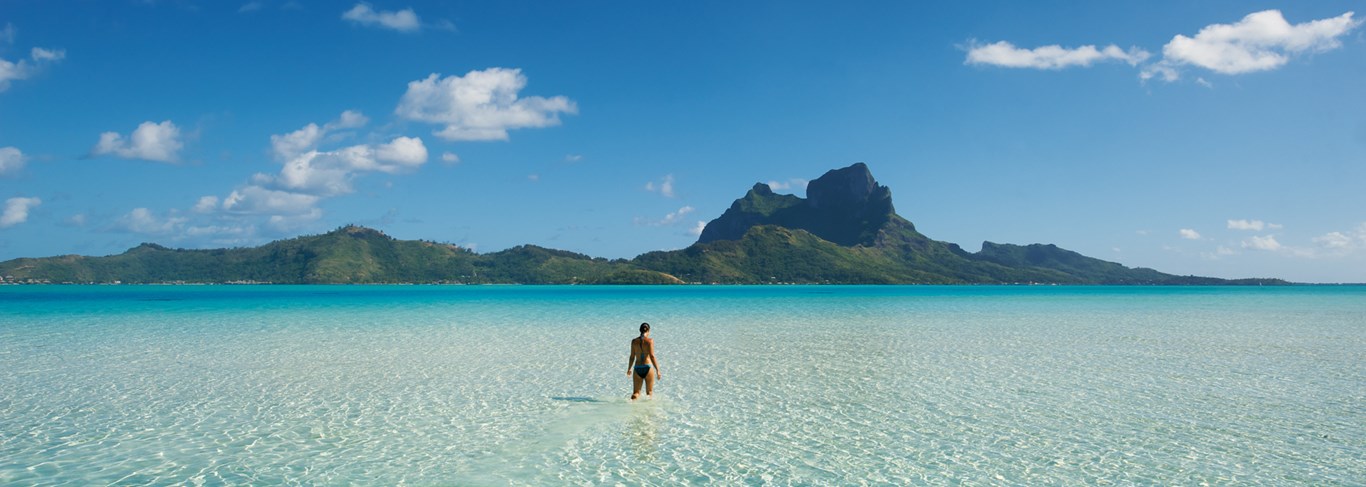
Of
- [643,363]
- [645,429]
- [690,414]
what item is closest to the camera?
[645,429]

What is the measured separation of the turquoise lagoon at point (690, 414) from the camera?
412 inches

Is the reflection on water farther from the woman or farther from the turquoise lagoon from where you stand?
the woman

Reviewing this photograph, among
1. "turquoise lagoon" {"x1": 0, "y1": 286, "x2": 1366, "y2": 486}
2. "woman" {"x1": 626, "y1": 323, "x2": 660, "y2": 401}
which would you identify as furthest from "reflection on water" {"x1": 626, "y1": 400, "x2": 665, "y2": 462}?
"woman" {"x1": 626, "y1": 323, "x2": 660, "y2": 401}

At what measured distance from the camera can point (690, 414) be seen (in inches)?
568

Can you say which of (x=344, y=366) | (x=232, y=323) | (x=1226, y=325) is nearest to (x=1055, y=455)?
(x=344, y=366)

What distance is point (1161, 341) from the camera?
30.0 meters

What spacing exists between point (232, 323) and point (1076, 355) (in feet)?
134

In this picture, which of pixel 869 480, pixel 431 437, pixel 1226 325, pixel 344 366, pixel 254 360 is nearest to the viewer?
pixel 869 480

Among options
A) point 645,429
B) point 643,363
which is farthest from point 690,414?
point 643,363

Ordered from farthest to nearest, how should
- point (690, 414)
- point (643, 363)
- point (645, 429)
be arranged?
point (643, 363) < point (690, 414) < point (645, 429)

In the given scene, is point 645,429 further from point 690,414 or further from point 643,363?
point 643,363

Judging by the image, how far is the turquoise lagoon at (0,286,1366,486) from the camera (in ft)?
34.3

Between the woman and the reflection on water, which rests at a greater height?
the woman

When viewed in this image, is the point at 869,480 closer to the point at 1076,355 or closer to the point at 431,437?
the point at 431,437
